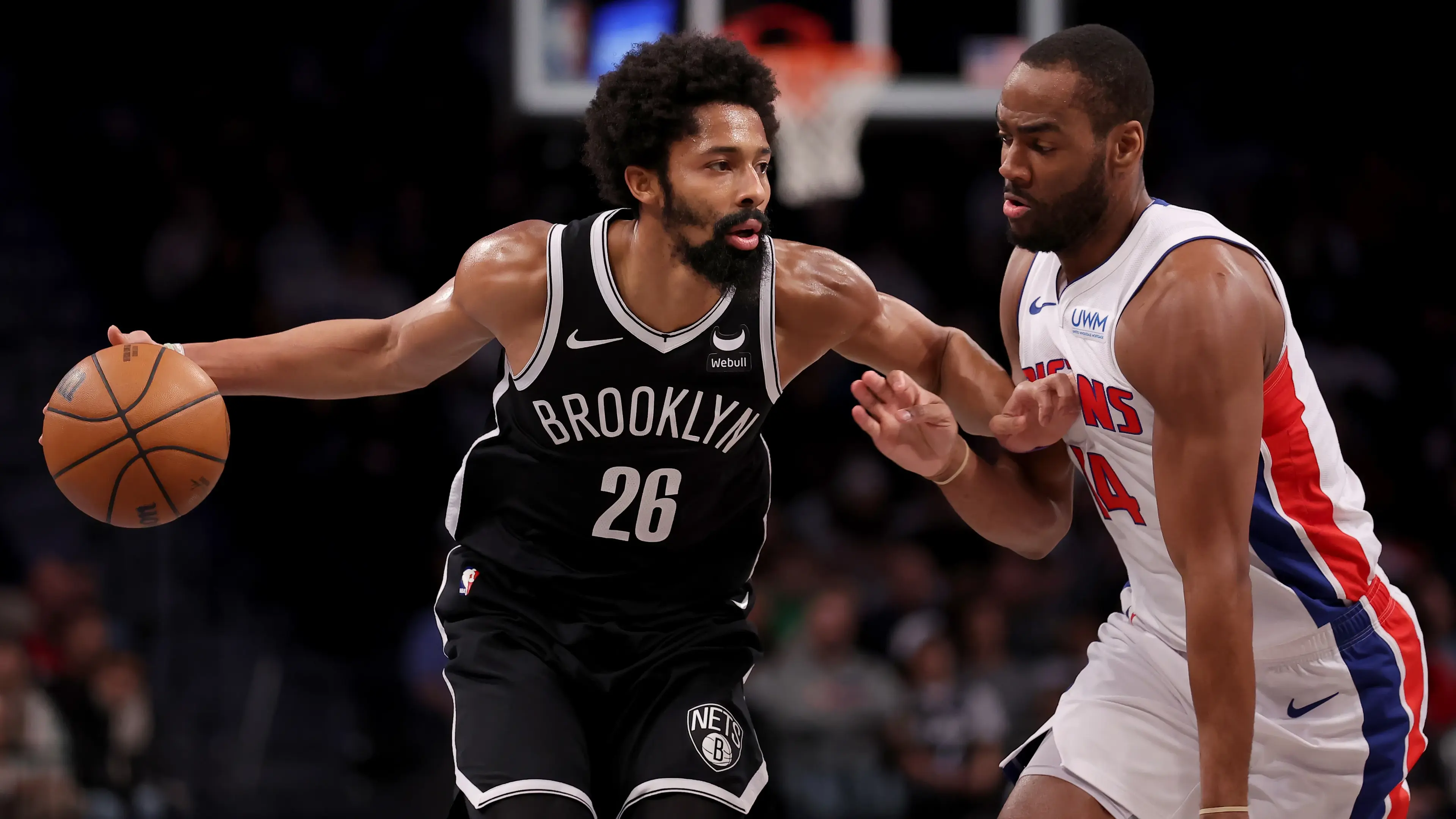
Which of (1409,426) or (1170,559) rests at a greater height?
(1170,559)

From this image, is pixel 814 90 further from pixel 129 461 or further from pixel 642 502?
pixel 129 461

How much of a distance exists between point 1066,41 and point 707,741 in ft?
6.08

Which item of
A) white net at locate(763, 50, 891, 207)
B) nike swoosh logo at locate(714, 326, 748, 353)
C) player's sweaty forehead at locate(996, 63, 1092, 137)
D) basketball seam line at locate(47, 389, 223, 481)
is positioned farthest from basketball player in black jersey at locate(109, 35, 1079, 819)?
white net at locate(763, 50, 891, 207)

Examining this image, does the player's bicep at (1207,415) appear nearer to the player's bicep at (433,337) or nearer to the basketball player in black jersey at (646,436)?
the basketball player in black jersey at (646,436)

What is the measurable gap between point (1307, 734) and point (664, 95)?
7.18 ft

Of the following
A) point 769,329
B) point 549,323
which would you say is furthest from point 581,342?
point 769,329

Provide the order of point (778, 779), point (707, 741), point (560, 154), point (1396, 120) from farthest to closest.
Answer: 1. point (1396, 120)
2. point (560, 154)
3. point (778, 779)
4. point (707, 741)

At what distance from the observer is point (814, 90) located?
24.5ft

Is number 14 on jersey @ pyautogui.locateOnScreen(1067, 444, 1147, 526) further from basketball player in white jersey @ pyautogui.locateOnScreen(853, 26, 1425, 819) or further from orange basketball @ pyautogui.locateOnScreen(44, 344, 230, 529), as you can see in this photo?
orange basketball @ pyautogui.locateOnScreen(44, 344, 230, 529)

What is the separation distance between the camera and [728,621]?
12.8 feet

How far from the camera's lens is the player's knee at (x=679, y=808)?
3508mm

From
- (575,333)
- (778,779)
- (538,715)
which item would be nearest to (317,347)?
(575,333)

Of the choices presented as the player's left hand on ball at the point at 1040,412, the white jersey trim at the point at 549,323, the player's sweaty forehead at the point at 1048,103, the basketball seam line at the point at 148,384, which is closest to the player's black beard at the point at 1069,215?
the player's sweaty forehead at the point at 1048,103

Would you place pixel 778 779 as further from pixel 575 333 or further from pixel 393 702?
pixel 575 333
